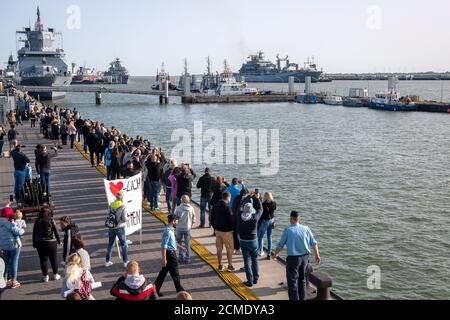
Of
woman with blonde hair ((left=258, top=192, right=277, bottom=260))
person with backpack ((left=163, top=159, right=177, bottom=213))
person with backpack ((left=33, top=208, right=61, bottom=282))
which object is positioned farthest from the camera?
person with backpack ((left=163, top=159, right=177, bottom=213))

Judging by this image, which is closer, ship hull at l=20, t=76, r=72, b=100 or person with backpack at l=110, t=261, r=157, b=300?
person with backpack at l=110, t=261, r=157, b=300

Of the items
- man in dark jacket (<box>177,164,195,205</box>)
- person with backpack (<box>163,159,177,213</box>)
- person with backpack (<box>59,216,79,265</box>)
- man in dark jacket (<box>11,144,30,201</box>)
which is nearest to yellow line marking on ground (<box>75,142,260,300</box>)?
person with backpack (<box>163,159,177,213</box>)

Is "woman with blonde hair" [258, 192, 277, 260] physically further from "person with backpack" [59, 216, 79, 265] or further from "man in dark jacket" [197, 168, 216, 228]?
"person with backpack" [59, 216, 79, 265]

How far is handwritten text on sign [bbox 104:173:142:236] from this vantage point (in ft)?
34.2

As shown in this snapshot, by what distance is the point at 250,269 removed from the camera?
897 centimetres

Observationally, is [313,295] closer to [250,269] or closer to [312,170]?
[250,269]

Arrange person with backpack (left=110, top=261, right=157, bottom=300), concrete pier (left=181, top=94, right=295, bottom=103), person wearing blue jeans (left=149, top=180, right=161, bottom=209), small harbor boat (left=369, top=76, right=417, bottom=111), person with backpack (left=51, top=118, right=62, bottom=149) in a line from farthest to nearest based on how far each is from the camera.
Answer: concrete pier (left=181, top=94, right=295, bottom=103), small harbor boat (left=369, top=76, right=417, bottom=111), person with backpack (left=51, top=118, right=62, bottom=149), person wearing blue jeans (left=149, top=180, right=161, bottom=209), person with backpack (left=110, top=261, right=157, bottom=300)

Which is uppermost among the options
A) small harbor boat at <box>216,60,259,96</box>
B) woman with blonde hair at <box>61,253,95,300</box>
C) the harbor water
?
small harbor boat at <box>216,60,259,96</box>

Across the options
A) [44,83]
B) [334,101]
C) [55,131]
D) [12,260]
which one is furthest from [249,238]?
→ [44,83]

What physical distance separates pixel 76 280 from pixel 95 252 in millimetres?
3828

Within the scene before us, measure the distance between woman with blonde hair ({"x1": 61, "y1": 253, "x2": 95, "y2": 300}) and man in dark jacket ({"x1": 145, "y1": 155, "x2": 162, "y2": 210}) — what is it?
6.82 m

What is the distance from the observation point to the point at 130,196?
35.4ft

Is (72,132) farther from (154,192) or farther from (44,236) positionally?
(44,236)

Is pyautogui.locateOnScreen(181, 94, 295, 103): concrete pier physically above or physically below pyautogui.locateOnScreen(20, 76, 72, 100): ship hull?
below
